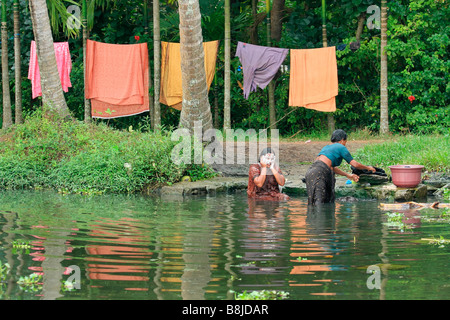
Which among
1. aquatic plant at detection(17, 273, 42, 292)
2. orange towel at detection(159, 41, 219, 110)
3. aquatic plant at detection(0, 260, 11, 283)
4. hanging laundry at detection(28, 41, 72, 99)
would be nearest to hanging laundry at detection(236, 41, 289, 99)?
orange towel at detection(159, 41, 219, 110)

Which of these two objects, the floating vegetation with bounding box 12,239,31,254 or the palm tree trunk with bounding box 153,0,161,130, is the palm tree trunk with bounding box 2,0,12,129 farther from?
the floating vegetation with bounding box 12,239,31,254

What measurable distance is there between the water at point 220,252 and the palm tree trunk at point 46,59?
4.49 m

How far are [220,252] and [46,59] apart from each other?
8578mm

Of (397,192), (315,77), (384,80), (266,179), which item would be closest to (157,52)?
(315,77)

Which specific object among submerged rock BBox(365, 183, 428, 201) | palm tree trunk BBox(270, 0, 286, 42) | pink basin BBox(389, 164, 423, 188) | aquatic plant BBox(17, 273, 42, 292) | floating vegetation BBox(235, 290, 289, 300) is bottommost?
floating vegetation BBox(235, 290, 289, 300)

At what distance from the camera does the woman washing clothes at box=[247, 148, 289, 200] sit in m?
9.32

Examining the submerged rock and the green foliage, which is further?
the green foliage

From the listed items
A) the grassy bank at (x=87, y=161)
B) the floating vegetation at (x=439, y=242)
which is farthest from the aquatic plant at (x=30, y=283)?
the grassy bank at (x=87, y=161)

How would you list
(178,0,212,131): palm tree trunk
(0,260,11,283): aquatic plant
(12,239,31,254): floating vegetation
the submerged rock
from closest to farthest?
(0,260,11,283): aquatic plant → (12,239,31,254): floating vegetation → the submerged rock → (178,0,212,131): palm tree trunk

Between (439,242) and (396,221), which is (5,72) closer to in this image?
(396,221)

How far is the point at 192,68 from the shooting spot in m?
11.5

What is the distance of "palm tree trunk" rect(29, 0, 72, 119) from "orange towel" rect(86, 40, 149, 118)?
1402 mm

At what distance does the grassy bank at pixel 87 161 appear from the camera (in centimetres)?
1116

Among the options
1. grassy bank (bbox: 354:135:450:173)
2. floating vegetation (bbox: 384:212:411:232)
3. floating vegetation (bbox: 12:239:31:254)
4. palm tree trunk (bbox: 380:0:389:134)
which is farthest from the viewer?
palm tree trunk (bbox: 380:0:389:134)
